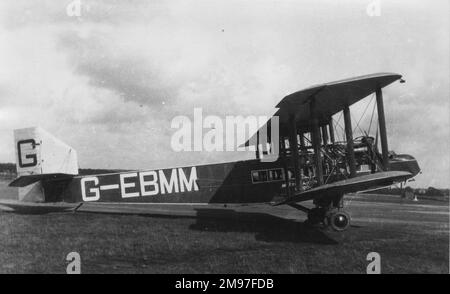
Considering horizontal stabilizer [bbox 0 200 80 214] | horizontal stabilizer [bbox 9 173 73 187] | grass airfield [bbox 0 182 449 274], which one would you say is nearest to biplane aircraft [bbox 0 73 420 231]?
horizontal stabilizer [bbox 9 173 73 187]

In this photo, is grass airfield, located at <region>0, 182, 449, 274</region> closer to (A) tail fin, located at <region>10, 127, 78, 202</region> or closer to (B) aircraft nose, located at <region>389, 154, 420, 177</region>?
(A) tail fin, located at <region>10, 127, 78, 202</region>

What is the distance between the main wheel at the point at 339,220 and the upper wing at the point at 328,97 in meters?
2.49

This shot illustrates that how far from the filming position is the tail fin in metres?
9.05

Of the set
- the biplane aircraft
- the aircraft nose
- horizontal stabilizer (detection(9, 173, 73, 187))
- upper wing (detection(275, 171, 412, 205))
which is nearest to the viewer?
upper wing (detection(275, 171, 412, 205))

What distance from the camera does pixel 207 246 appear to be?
6.87m

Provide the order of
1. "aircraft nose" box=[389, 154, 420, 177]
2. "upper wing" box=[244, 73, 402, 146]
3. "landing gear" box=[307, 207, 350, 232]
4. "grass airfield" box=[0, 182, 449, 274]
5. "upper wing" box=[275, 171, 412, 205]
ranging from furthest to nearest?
"aircraft nose" box=[389, 154, 420, 177] < "landing gear" box=[307, 207, 350, 232] < "upper wing" box=[275, 171, 412, 205] < "upper wing" box=[244, 73, 402, 146] < "grass airfield" box=[0, 182, 449, 274]

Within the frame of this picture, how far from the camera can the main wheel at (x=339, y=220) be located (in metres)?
8.41

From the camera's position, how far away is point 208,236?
25.6 feet

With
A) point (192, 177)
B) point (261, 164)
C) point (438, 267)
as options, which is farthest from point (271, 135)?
point (438, 267)

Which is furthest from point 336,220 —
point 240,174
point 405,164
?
point 240,174

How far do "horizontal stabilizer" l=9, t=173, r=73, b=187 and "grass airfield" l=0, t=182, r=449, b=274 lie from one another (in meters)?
0.93

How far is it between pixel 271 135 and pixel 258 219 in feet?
8.81

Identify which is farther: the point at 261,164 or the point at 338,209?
the point at 261,164
